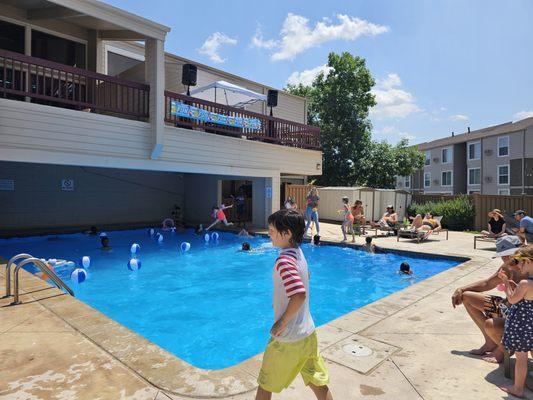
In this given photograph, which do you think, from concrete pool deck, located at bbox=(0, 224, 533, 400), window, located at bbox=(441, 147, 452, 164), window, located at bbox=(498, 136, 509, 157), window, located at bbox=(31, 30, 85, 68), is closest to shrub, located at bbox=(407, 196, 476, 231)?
concrete pool deck, located at bbox=(0, 224, 533, 400)

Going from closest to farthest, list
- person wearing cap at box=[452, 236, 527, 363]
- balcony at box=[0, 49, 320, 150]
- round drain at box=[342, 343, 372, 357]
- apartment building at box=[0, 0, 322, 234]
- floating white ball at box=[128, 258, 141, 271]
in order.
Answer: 1. person wearing cap at box=[452, 236, 527, 363]
2. round drain at box=[342, 343, 372, 357]
3. balcony at box=[0, 49, 320, 150]
4. apartment building at box=[0, 0, 322, 234]
5. floating white ball at box=[128, 258, 141, 271]

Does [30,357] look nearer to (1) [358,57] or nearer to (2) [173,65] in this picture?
(2) [173,65]

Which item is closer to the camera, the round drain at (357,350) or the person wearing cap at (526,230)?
the round drain at (357,350)

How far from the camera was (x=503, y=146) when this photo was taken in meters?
33.0

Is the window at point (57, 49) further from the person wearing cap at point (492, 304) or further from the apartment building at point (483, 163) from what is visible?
the apartment building at point (483, 163)

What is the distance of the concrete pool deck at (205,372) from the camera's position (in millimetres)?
2965

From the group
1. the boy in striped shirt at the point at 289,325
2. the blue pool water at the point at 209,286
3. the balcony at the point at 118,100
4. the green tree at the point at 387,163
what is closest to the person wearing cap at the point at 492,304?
the boy in striped shirt at the point at 289,325

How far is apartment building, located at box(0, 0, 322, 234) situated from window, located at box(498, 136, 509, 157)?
2323 centimetres

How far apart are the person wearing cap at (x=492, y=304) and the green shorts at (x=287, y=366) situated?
6.42 ft

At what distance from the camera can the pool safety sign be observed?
16.2 m

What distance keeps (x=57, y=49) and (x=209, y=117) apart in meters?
5.72

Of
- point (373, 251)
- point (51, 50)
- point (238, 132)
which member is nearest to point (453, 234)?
point (373, 251)

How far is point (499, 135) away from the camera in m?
33.4

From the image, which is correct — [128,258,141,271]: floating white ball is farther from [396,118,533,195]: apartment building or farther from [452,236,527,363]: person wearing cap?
[396,118,533,195]: apartment building
